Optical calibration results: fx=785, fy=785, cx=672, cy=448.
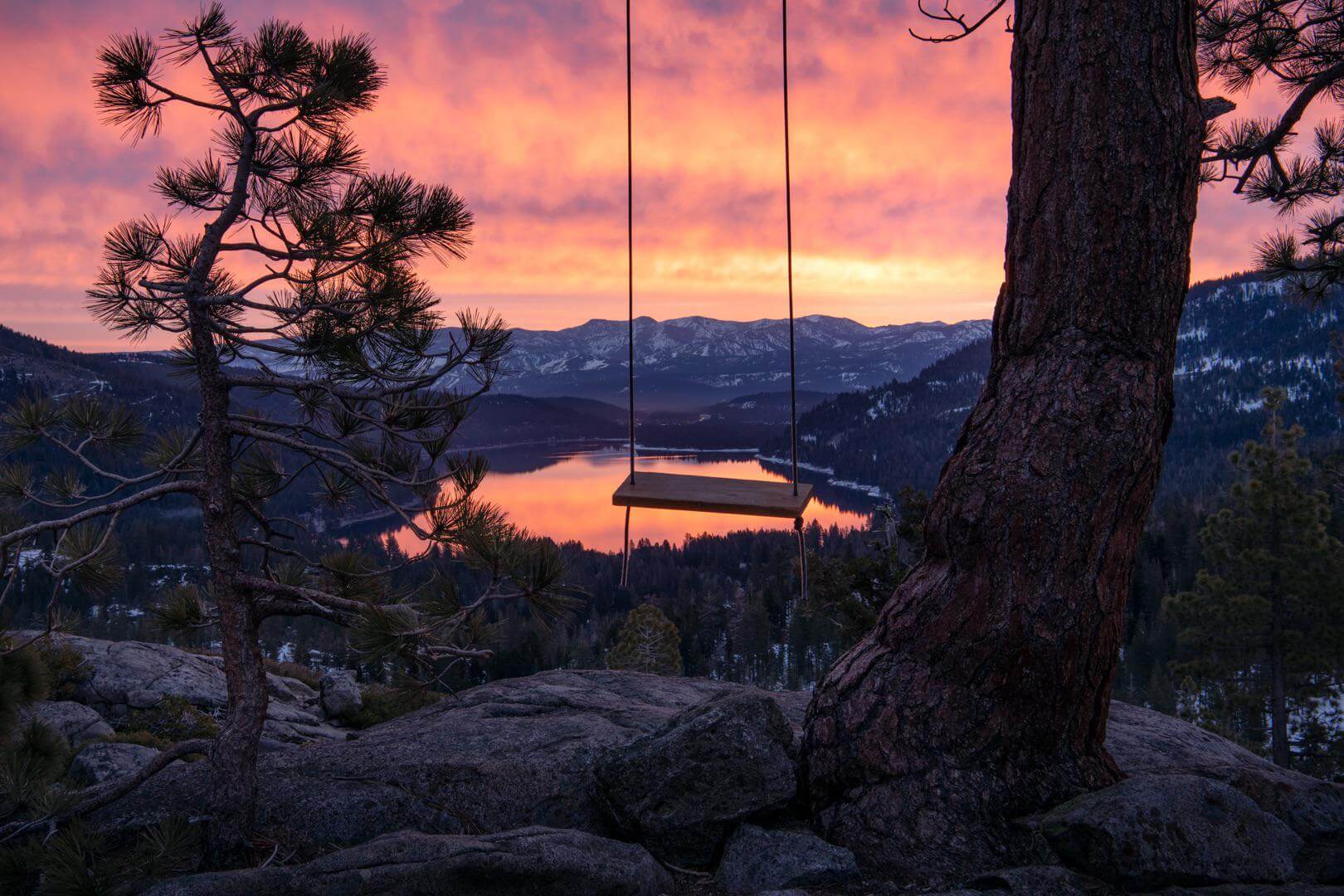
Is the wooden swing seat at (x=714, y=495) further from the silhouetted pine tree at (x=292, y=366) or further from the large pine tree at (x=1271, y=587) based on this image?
the large pine tree at (x=1271, y=587)

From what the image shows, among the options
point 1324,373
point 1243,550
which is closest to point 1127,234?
point 1243,550

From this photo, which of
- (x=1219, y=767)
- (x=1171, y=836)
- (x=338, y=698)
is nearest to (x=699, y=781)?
(x=1171, y=836)

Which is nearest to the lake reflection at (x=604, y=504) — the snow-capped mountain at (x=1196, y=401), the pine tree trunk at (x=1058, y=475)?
the snow-capped mountain at (x=1196, y=401)

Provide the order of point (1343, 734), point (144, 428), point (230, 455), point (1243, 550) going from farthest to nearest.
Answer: point (1343, 734)
point (1243, 550)
point (144, 428)
point (230, 455)

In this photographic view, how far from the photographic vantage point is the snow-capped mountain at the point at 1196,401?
107000 mm

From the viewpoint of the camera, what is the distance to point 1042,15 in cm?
351

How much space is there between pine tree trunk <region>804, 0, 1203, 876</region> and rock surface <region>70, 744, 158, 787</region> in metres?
4.64

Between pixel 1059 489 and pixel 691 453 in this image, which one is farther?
pixel 691 453

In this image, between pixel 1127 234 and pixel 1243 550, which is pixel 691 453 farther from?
pixel 1127 234

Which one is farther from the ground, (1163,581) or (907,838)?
(907,838)

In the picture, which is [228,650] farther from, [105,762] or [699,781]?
[105,762]

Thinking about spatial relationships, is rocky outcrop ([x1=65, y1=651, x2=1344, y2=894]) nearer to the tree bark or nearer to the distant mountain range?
the tree bark

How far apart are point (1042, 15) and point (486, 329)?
287 centimetres

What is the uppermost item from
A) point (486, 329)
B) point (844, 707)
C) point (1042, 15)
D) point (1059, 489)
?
point (1042, 15)
